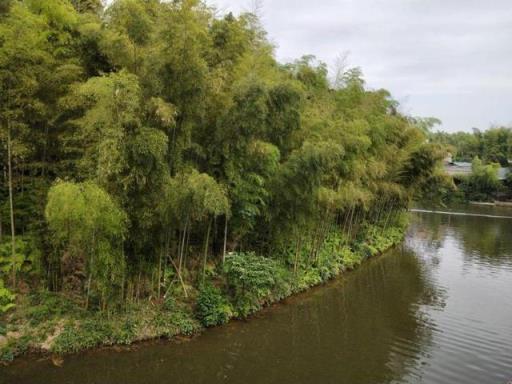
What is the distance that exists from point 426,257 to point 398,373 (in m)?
11.1

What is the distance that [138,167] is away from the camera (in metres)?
6.62

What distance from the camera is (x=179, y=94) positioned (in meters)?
7.05

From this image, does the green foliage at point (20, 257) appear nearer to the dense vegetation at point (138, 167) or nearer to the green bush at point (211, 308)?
the dense vegetation at point (138, 167)

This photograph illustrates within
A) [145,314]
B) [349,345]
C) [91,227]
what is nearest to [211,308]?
[145,314]

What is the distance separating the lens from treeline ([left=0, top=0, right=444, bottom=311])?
6.52 m

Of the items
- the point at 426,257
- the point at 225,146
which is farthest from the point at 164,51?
the point at 426,257

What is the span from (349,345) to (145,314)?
4178 mm

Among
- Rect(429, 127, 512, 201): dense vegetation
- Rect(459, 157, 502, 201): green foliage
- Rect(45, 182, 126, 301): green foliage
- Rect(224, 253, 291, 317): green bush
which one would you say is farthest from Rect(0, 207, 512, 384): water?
Rect(459, 157, 502, 201): green foliage

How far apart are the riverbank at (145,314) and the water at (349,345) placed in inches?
10.0

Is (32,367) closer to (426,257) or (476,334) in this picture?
(476,334)

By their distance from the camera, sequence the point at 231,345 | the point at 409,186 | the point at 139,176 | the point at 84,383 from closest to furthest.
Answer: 1. the point at 84,383
2. the point at 139,176
3. the point at 231,345
4. the point at 409,186

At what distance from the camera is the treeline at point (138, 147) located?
652 centimetres

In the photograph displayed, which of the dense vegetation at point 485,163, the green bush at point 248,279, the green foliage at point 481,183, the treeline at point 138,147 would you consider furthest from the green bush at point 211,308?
the green foliage at point 481,183

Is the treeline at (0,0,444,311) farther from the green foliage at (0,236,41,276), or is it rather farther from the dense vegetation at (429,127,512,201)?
the dense vegetation at (429,127,512,201)
